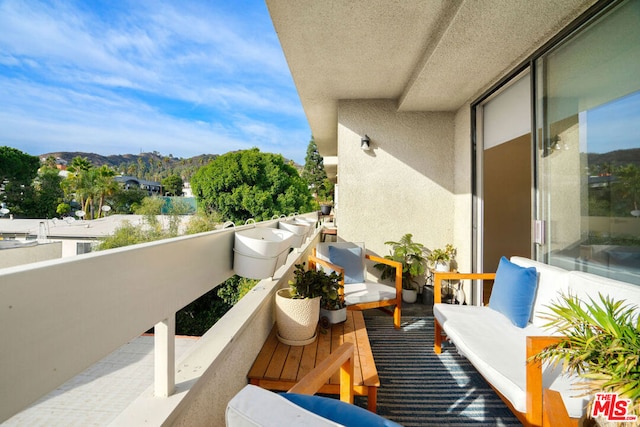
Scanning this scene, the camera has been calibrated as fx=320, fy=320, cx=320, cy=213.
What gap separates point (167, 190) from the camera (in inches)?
1857

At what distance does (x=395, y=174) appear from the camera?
14.9ft

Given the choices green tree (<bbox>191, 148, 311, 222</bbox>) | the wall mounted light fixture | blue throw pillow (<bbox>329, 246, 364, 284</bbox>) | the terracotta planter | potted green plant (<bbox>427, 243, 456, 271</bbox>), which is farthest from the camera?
green tree (<bbox>191, 148, 311, 222</bbox>)

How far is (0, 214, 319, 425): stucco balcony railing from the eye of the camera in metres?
0.60

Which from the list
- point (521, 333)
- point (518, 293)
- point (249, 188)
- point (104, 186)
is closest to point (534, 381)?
point (521, 333)

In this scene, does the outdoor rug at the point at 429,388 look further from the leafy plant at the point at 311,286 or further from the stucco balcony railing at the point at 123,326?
the stucco balcony railing at the point at 123,326

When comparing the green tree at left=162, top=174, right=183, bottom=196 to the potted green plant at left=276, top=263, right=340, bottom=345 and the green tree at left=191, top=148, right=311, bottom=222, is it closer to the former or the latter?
the green tree at left=191, top=148, right=311, bottom=222

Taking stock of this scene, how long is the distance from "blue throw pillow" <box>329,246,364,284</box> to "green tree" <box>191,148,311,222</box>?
15.1 meters

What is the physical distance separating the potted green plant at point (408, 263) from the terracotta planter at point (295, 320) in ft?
7.78

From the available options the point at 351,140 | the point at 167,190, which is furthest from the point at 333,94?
the point at 167,190

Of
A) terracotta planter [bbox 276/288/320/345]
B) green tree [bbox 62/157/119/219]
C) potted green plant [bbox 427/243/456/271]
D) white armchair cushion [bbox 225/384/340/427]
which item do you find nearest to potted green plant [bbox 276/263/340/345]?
terracotta planter [bbox 276/288/320/345]

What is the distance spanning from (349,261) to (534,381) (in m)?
2.39

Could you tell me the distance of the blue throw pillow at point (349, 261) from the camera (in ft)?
12.3

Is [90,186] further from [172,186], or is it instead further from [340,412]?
[340,412]

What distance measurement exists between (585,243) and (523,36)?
1.65 meters
